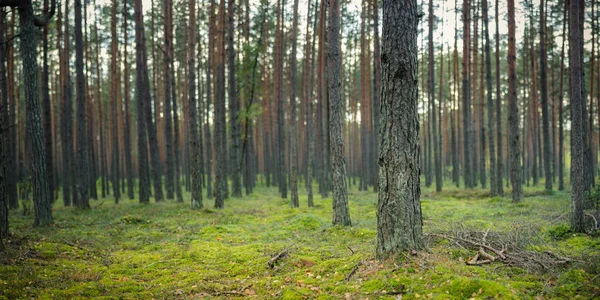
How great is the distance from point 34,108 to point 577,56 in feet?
48.8

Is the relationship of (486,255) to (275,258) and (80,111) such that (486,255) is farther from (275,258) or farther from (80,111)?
(80,111)

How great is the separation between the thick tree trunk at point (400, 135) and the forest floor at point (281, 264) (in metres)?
0.46

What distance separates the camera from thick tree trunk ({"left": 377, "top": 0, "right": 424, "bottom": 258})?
6215mm

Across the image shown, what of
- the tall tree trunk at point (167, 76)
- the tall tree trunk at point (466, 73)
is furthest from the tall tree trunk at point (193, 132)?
the tall tree trunk at point (466, 73)

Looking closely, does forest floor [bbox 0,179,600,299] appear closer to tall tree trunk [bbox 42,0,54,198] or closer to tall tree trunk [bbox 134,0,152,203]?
tall tree trunk [bbox 134,0,152,203]

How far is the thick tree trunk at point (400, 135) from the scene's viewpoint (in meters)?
6.21

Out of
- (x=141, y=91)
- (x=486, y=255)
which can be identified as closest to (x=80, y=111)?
(x=141, y=91)

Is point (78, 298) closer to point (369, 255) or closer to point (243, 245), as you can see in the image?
point (243, 245)

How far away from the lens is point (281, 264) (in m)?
7.27

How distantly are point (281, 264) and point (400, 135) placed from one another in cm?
340

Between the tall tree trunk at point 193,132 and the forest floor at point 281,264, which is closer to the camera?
the forest floor at point 281,264

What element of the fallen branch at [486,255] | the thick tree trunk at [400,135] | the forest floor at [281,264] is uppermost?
the thick tree trunk at [400,135]

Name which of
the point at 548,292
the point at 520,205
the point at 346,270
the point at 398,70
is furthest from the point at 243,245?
the point at 520,205

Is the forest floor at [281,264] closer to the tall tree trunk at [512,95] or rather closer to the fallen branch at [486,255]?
the fallen branch at [486,255]
